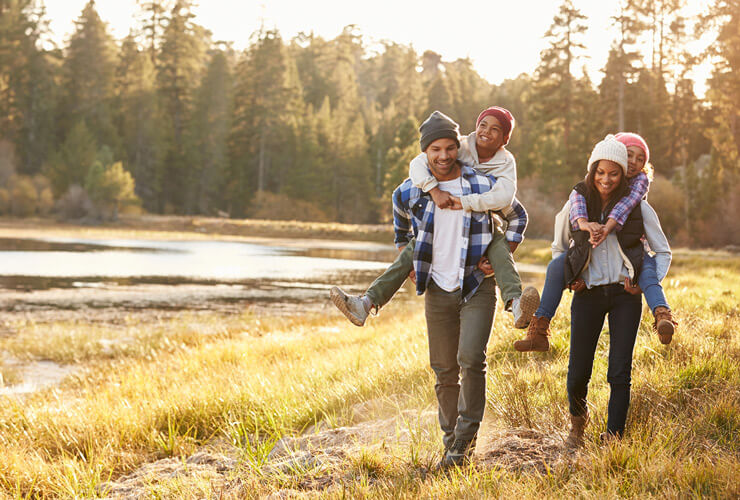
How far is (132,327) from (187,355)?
436 centimetres

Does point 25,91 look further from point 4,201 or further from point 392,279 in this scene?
point 392,279

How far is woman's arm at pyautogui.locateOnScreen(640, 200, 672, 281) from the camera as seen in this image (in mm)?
3631

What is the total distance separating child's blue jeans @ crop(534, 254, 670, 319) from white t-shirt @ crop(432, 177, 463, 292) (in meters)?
0.51

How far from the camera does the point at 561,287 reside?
379 centimetres

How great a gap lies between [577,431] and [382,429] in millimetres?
1468

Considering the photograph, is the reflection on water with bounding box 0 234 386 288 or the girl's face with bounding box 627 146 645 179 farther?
the reflection on water with bounding box 0 234 386 288

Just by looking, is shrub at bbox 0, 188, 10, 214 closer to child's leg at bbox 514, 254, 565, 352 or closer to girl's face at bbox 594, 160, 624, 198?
child's leg at bbox 514, 254, 565, 352

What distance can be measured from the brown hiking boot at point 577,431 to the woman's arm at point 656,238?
92 centimetres

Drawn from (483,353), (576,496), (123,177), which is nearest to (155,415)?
(483,353)

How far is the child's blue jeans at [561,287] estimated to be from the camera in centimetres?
354

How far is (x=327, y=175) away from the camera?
6969 centimetres

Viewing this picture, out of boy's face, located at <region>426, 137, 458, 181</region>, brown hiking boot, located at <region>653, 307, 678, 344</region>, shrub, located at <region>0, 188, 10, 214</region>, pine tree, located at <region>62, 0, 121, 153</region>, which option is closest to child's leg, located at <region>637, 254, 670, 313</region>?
brown hiking boot, located at <region>653, 307, 678, 344</region>

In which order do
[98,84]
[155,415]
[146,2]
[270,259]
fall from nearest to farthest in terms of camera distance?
[155,415] < [270,259] < [98,84] < [146,2]

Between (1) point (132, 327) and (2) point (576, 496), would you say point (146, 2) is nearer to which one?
(1) point (132, 327)
